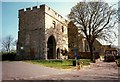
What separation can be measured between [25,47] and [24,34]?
Result: 7.89 feet

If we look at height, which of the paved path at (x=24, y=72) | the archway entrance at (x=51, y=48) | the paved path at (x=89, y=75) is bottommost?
the paved path at (x=89, y=75)

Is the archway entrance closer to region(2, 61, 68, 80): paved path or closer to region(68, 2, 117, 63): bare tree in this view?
region(68, 2, 117, 63): bare tree

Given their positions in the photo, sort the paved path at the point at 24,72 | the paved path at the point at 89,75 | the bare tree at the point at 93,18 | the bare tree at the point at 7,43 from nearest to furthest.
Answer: the paved path at the point at 89,75 → the paved path at the point at 24,72 → the bare tree at the point at 93,18 → the bare tree at the point at 7,43

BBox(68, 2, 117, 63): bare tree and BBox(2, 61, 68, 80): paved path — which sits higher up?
BBox(68, 2, 117, 63): bare tree

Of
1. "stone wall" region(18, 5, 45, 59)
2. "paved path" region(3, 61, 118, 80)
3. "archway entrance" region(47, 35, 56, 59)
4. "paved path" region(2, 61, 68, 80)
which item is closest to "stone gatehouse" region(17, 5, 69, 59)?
"stone wall" region(18, 5, 45, 59)

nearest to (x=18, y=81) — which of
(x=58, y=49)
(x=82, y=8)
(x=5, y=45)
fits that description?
(x=82, y=8)

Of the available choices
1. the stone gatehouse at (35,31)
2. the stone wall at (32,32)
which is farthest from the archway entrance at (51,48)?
the stone wall at (32,32)

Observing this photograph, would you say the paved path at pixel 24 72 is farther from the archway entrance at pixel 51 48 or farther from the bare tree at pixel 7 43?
the bare tree at pixel 7 43

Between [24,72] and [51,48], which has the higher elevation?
[51,48]

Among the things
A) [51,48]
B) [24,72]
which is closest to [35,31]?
[51,48]

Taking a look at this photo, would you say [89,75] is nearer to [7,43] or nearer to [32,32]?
[32,32]

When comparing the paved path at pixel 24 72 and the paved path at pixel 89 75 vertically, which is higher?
the paved path at pixel 24 72

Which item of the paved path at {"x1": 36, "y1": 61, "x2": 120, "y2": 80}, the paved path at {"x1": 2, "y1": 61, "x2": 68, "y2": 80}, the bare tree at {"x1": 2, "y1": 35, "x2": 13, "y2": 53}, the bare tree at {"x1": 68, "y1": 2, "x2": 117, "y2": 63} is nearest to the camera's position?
the paved path at {"x1": 36, "y1": 61, "x2": 120, "y2": 80}

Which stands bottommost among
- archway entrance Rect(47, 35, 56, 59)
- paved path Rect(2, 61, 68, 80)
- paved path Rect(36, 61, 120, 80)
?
paved path Rect(36, 61, 120, 80)
